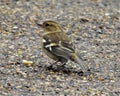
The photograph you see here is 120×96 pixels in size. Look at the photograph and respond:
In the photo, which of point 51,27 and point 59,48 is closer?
point 59,48

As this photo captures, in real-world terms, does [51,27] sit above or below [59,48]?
above

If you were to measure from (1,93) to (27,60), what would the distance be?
66.6 inches

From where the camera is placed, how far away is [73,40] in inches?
455

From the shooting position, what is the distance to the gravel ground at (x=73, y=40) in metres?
9.02

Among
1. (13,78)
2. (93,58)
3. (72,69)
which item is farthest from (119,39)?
(13,78)

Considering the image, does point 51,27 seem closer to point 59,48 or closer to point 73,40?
point 59,48

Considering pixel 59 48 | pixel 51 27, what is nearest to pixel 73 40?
pixel 51 27

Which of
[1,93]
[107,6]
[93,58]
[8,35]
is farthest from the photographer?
[107,6]

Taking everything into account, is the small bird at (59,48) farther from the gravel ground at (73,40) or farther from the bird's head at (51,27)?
the gravel ground at (73,40)

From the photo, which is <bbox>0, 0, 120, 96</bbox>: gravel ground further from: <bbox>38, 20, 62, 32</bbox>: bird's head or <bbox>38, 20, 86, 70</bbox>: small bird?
<bbox>38, 20, 62, 32</bbox>: bird's head

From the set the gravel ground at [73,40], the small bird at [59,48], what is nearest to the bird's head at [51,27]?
the small bird at [59,48]

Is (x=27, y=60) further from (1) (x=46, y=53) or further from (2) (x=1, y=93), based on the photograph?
(2) (x=1, y=93)

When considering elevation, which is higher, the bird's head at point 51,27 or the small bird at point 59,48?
the bird's head at point 51,27

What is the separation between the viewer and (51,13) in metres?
13.1
